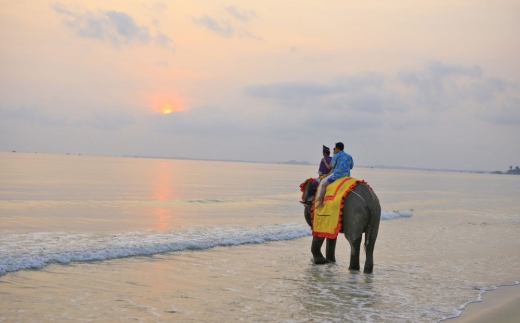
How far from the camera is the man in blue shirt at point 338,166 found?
10484 millimetres

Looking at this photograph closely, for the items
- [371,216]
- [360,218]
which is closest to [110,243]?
[360,218]

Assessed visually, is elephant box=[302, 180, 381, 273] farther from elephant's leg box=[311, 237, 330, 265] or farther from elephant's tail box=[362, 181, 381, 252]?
elephant's leg box=[311, 237, 330, 265]

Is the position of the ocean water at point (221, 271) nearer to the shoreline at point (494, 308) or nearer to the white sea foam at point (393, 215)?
the shoreline at point (494, 308)

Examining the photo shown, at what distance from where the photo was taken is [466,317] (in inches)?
291

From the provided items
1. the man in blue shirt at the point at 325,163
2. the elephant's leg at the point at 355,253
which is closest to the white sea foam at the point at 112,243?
the man in blue shirt at the point at 325,163

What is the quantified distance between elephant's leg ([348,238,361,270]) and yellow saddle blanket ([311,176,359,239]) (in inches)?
15.2

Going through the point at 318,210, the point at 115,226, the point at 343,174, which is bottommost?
the point at 115,226

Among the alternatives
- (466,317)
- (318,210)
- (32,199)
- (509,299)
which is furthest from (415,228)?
(32,199)

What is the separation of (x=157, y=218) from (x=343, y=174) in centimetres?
1003

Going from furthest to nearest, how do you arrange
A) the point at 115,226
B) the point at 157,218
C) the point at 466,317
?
1. the point at 157,218
2. the point at 115,226
3. the point at 466,317

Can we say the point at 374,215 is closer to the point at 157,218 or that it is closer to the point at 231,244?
the point at 231,244

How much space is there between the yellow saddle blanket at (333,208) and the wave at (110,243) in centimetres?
340

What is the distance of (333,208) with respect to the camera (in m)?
10.4

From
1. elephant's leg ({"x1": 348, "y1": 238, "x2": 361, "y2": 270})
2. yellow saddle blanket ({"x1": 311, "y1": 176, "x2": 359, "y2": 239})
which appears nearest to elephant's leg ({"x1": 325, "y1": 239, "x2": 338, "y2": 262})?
yellow saddle blanket ({"x1": 311, "y1": 176, "x2": 359, "y2": 239})
